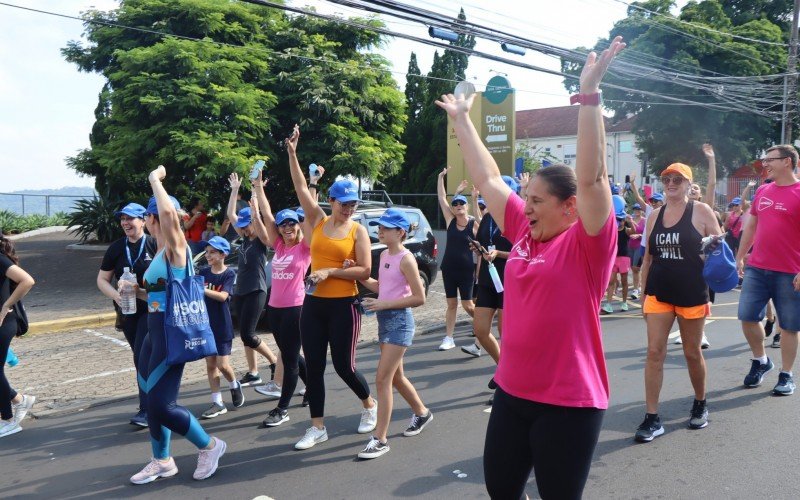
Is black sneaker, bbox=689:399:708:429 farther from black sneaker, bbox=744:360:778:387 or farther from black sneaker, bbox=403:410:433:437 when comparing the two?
black sneaker, bbox=403:410:433:437

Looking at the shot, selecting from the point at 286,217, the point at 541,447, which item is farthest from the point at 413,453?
the point at 541,447

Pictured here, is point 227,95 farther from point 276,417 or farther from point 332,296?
point 332,296

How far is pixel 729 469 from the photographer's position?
4.36 m

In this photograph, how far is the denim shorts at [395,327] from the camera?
487cm

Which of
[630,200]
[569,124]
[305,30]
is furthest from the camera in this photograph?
[569,124]

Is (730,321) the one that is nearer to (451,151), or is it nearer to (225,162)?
(225,162)

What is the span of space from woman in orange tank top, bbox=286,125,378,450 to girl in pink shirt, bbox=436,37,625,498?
240 centimetres

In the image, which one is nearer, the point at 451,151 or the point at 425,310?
the point at 425,310

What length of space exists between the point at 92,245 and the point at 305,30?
30.7 feet

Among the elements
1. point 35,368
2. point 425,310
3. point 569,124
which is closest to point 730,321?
point 425,310

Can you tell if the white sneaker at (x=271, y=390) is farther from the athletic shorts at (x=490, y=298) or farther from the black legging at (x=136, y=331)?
the athletic shorts at (x=490, y=298)

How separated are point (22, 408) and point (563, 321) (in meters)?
5.22

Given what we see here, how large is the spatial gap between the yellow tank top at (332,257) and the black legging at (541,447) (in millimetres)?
2453

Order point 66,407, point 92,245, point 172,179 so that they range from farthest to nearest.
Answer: point 92,245, point 172,179, point 66,407
